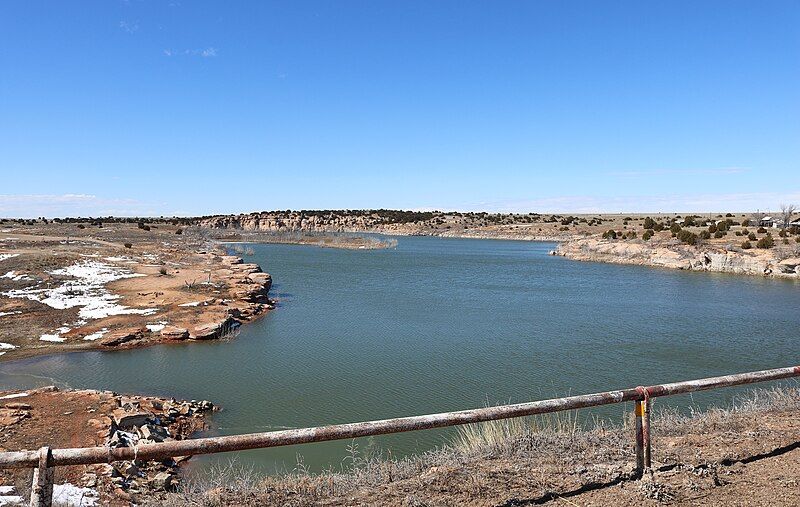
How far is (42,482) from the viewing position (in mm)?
3795

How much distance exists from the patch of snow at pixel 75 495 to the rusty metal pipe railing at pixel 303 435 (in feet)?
9.15

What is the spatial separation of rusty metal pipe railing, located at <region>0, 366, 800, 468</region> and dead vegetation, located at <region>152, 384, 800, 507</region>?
62cm

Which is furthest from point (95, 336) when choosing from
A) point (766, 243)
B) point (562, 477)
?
point (766, 243)

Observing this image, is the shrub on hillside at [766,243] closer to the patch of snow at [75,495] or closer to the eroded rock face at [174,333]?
the eroded rock face at [174,333]

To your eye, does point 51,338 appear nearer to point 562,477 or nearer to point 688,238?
point 562,477

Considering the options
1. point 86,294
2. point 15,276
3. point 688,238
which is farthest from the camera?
point 688,238

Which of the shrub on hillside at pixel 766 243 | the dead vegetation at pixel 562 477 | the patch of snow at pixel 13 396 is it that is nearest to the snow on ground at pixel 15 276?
the patch of snow at pixel 13 396

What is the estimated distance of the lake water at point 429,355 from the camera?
39.9 feet

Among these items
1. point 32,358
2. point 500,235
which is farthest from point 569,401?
point 500,235

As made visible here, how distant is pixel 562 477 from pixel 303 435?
268cm

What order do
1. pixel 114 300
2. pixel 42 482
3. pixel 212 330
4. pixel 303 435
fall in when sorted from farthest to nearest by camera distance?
pixel 114 300, pixel 212 330, pixel 303 435, pixel 42 482

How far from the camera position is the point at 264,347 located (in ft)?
58.0

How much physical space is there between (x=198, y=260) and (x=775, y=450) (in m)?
36.6

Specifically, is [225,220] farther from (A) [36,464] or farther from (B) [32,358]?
(A) [36,464]
